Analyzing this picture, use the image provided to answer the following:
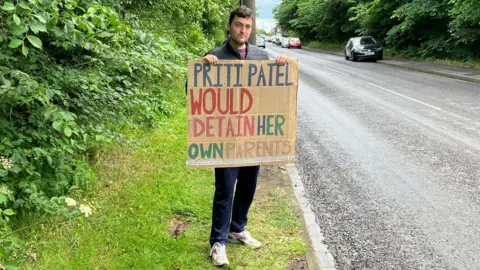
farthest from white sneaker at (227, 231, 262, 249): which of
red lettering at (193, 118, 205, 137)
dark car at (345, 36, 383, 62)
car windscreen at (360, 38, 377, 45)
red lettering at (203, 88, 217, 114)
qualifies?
car windscreen at (360, 38, 377, 45)

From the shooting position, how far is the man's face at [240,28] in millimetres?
3207

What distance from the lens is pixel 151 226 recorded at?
3.94 meters

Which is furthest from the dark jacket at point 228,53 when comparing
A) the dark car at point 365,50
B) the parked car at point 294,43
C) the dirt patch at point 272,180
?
the parked car at point 294,43

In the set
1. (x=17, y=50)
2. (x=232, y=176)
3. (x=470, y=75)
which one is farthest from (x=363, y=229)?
(x=470, y=75)

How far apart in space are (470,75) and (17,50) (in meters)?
18.2

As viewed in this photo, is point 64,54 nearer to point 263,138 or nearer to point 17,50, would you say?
point 17,50

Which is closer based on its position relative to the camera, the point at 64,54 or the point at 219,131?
the point at 219,131

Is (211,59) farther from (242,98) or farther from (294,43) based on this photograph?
(294,43)

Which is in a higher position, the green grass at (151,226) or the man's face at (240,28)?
the man's face at (240,28)

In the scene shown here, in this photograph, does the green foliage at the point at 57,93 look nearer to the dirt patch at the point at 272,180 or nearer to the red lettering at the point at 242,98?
the red lettering at the point at 242,98

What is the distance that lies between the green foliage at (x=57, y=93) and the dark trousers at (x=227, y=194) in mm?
1086

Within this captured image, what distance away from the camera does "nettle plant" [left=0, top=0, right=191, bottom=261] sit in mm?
2938

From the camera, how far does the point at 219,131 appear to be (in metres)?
3.45

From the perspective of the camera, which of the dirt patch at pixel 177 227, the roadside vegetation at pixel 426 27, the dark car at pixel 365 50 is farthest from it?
the dark car at pixel 365 50
